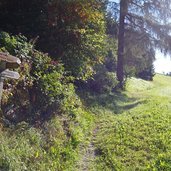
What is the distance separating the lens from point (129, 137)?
11648mm

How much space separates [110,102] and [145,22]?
8.93 m

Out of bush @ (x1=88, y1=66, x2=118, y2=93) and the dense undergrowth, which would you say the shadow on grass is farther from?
the dense undergrowth

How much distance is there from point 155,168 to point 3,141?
4027mm

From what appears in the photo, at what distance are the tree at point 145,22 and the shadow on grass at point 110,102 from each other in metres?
4.68

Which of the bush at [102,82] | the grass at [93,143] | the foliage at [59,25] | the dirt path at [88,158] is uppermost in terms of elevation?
the foliage at [59,25]

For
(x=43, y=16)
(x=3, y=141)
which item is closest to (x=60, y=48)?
(x=43, y=16)

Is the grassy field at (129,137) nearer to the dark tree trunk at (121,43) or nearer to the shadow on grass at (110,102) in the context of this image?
the shadow on grass at (110,102)

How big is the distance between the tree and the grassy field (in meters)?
7.25

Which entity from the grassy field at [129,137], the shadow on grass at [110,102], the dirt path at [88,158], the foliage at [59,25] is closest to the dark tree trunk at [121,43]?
the shadow on grass at [110,102]

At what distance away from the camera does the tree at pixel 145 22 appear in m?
24.2

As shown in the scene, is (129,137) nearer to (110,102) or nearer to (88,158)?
(88,158)

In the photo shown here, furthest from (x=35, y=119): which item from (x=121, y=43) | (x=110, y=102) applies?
(x=121, y=43)

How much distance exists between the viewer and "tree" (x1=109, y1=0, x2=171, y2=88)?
2417 centimetres

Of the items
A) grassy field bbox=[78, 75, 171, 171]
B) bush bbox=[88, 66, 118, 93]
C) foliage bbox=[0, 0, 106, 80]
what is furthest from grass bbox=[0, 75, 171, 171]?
bush bbox=[88, 66, 118, 93]
